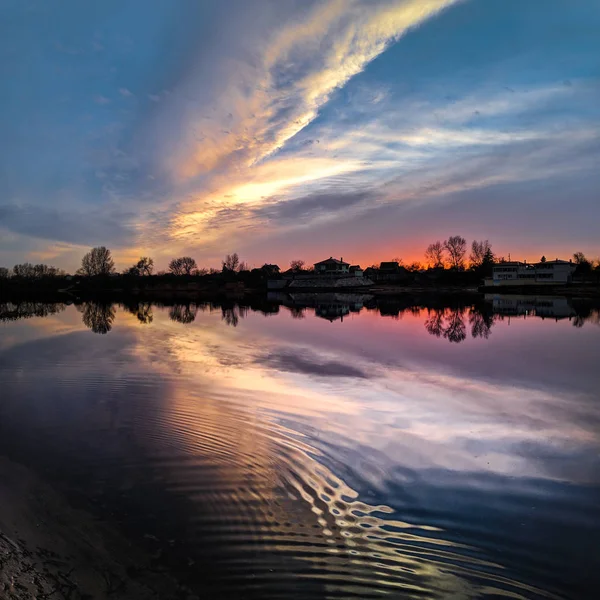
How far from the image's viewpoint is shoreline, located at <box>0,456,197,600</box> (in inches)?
181

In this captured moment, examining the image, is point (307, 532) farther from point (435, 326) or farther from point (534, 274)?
point (534, 274)

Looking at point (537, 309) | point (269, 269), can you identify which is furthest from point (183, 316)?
point (269, 269)

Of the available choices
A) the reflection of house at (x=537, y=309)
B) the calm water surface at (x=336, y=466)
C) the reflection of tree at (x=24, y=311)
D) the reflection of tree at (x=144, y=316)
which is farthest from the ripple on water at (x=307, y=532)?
the reflection of tree at (x=24, y=311)

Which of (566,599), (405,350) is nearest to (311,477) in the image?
(566,599)

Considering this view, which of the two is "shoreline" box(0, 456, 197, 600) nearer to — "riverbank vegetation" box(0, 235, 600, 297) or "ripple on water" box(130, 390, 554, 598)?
"ripple on water" box(130, 390, 554, 598)

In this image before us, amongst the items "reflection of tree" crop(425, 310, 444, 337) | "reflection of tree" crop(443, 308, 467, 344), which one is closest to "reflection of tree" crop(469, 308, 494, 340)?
"reflection of tree" crop(443, 308, 467, 344)

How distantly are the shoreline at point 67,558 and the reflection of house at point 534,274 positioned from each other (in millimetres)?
109507

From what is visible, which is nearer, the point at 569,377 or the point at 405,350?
the point at 569,377

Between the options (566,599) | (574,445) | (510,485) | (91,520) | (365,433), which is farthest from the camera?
(365,433)

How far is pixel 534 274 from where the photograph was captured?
100 m

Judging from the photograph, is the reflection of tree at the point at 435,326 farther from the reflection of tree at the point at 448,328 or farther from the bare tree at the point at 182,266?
the bare tree at the point at 182,266

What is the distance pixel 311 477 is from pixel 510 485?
3396mm

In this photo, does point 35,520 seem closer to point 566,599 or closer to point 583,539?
point 566,599

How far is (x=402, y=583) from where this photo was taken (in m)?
4.77
